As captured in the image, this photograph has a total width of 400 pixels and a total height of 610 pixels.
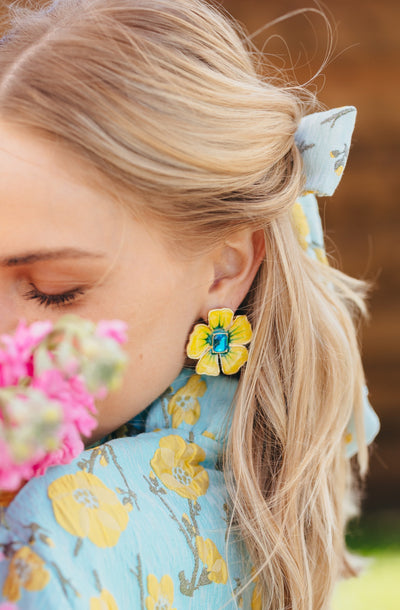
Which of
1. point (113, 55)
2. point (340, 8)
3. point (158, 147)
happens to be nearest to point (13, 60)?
point (113, 55)

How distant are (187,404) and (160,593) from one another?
1.21 feet

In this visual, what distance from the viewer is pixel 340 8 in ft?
11.4

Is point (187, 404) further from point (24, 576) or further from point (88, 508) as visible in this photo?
point (24, 576)

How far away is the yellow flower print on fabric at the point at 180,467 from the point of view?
1.23 metres

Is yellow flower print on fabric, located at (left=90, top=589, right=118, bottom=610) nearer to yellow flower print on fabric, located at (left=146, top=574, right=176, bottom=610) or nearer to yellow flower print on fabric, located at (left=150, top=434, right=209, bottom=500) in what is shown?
yellow flower print on fabric, located at (left=146, top=574, right=176, bottom=610)

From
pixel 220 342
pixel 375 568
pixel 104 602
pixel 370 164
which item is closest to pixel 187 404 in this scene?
pixel 220 342

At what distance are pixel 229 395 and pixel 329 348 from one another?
0.22 meters

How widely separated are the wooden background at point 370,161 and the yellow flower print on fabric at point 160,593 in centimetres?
246

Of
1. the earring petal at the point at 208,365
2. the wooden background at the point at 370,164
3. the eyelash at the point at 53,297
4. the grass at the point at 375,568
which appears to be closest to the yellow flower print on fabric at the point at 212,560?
the earring petal at the point at 208,365

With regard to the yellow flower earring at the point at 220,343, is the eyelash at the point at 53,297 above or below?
above

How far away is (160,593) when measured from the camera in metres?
1.08

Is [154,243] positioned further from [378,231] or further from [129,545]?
[378,231]

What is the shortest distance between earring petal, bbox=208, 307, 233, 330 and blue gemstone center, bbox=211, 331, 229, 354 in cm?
1

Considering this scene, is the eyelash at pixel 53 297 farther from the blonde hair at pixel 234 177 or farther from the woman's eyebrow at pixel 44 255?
the blonde hair at pixel 234 177
